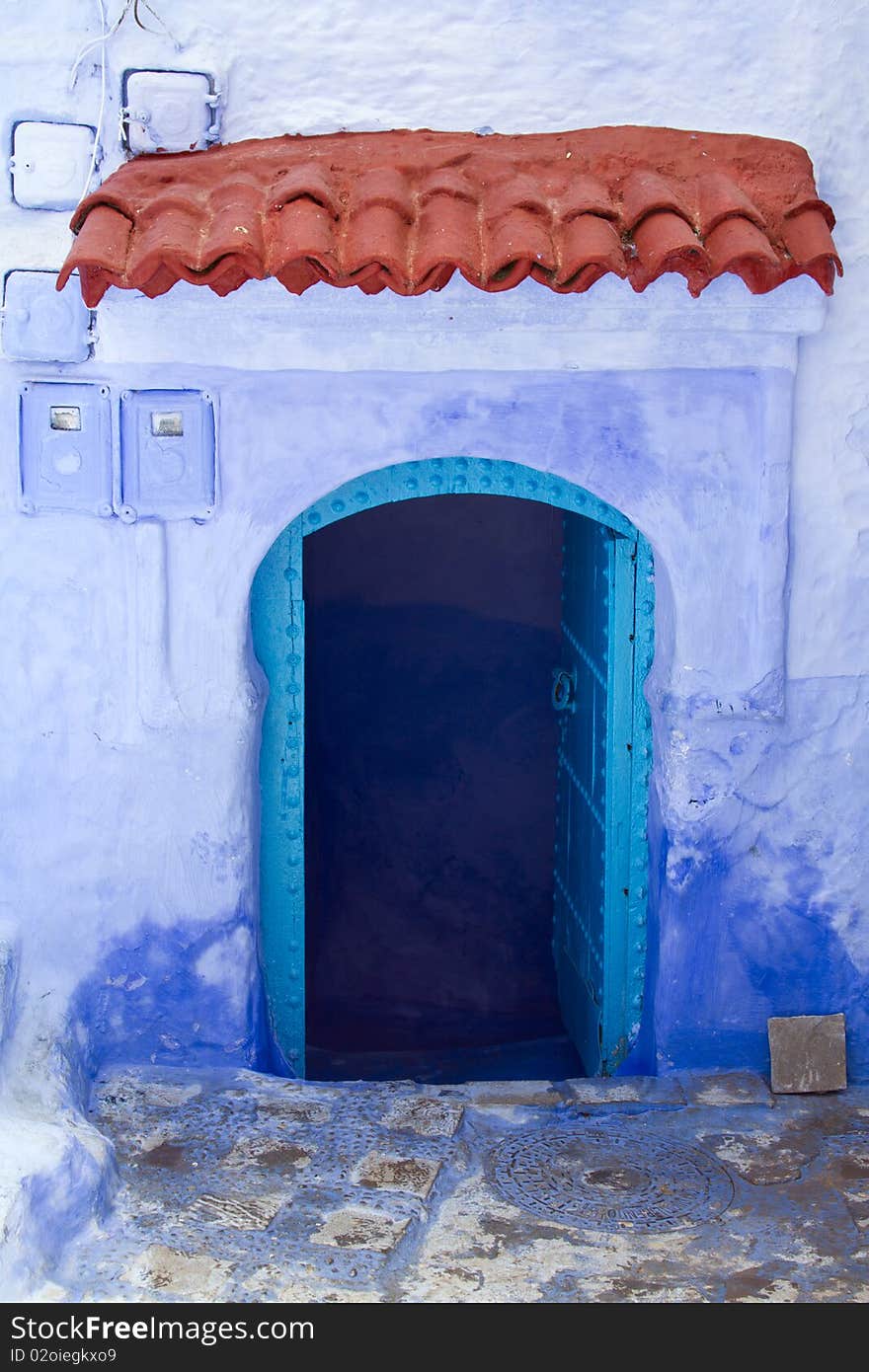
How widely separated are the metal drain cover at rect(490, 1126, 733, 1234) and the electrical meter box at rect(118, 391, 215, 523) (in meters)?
2.08

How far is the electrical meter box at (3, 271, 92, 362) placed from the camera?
4.51m

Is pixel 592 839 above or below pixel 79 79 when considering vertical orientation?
below

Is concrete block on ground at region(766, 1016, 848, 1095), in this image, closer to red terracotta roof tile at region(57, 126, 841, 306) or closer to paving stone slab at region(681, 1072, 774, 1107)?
paving stone slab at region(681, 1072, 774, 1107)

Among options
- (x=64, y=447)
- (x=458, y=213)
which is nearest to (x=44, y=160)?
(x=64, y=447)

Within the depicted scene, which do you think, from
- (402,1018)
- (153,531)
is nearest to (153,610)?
(153,531)

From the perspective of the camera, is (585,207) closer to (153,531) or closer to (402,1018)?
(153,531)

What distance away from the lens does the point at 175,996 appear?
492cm

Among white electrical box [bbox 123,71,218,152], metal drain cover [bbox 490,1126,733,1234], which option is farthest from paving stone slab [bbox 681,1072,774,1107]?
white electrical box [bbox 123,71,218,152]

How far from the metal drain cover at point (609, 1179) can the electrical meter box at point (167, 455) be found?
2.08m

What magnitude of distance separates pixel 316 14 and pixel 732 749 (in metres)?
2.49

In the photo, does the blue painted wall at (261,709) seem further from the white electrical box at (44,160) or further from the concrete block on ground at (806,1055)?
the white electrical box at (44,160)

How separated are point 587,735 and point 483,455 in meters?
1.37

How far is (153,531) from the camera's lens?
4.67m

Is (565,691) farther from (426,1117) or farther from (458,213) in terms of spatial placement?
(458,213)
